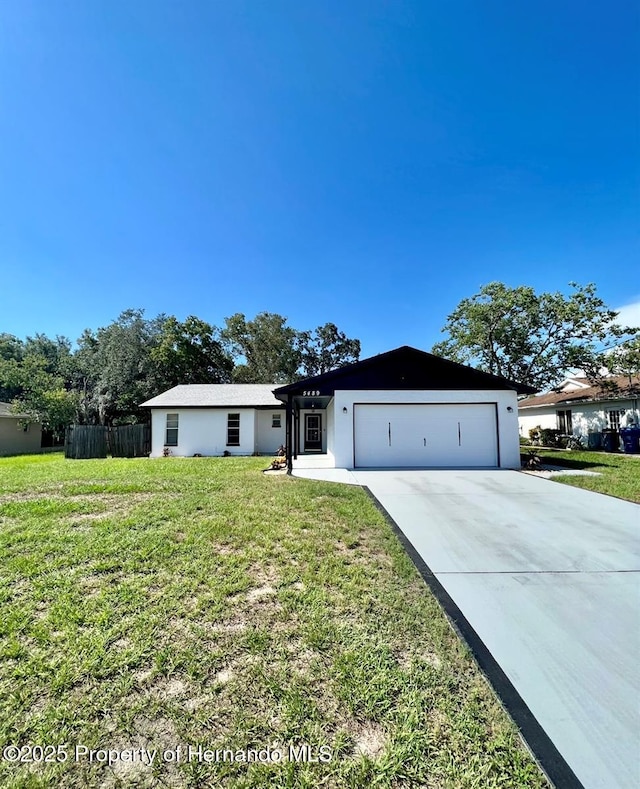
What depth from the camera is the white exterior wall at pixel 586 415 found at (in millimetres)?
18031

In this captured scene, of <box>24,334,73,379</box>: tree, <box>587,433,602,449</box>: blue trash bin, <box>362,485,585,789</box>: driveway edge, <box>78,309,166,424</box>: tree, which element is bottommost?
<box>362,485,585,789</box>: driveway edge

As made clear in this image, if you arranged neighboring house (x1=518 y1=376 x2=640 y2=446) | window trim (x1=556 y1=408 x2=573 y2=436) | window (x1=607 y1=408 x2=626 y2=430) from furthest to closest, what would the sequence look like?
window trim (x1=556 y1=408 x2=573 y2=436) < window (x1=607 y1=408 x2=626 y2=430) < neighboring house (x1=518 y1=376 x2=640 y2=446)

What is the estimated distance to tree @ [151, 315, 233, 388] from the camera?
88.1ft

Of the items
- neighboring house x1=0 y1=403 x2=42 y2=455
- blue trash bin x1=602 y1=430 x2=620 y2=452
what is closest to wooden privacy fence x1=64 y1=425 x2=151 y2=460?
neighboring house x1=0 y1=403 x2=42 y2=455

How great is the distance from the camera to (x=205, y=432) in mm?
15656

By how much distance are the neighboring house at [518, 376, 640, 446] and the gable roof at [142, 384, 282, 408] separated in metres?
19.0

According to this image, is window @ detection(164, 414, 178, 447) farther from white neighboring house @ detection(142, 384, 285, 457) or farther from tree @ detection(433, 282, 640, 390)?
tree @ detection(433, 282, 640, 390)

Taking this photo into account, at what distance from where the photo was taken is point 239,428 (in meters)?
15.8

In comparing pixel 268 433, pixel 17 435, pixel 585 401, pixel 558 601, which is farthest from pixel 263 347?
pixel 558 601

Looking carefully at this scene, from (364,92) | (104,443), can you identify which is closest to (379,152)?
(364,92)

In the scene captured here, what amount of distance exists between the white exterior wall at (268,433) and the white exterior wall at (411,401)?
5292 millimetres

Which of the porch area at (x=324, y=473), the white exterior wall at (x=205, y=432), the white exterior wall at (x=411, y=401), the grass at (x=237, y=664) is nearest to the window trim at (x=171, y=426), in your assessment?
the white exterior wall at (x=205, y=432)

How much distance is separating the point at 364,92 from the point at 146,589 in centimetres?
1102

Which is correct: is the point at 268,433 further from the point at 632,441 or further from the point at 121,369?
the point at 632,441
